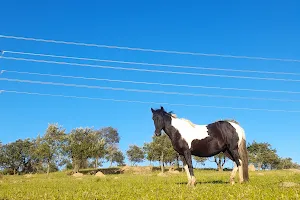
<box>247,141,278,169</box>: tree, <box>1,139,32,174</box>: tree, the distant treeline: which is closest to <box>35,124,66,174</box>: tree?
the distant treeline

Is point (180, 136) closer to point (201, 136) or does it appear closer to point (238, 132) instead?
point (201, 136)

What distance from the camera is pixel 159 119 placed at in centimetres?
1745

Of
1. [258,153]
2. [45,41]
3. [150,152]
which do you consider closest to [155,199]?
[45,41]

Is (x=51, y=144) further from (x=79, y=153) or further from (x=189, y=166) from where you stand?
(x=189, y=166)

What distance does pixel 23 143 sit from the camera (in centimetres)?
10006

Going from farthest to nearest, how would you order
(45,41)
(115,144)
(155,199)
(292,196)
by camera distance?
(115,144) → (45,41) → (155,199) → (292,196)

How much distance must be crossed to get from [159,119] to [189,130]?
5.67ft

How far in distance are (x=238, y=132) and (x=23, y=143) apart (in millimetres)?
94126

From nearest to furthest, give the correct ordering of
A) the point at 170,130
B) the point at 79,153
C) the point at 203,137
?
the point at 203,137 < the point at 170,130 < the point at 79,153

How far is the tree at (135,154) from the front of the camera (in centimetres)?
10731

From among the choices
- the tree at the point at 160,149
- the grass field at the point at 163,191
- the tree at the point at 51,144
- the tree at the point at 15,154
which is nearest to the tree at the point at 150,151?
the tree at the point at 160,149

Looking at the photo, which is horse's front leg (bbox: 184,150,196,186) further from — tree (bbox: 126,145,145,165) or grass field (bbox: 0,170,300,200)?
tree (bbox: 126,145,145,165)

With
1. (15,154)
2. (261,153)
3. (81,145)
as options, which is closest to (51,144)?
(81,145)

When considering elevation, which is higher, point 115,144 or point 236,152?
point 115,144
